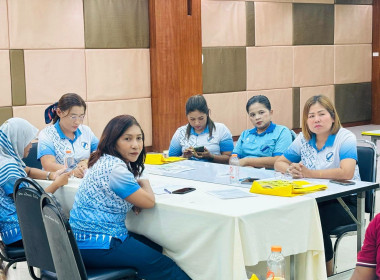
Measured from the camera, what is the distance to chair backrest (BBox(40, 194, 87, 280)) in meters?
2.73

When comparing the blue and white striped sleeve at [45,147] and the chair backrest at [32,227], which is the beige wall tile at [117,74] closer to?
the blue and white striped sleeve at [45,147]

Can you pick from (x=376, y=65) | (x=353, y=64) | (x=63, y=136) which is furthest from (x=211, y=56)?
(x=63, y=136)

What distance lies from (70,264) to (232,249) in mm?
796

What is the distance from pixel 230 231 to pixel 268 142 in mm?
2091

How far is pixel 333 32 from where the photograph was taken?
479 inches

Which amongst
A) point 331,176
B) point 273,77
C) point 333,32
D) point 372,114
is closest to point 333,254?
point 331,176

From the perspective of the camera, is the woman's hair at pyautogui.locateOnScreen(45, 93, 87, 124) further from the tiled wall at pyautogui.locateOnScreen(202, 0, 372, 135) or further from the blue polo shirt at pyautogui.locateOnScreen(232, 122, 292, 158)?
the tiled wall at pyautogui.locateOnScreen(202, 0, 372, 135)

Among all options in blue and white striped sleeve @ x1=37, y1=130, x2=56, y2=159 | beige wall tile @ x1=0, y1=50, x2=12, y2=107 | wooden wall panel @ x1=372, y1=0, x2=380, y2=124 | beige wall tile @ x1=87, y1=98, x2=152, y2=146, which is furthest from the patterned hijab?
wooden wall panel @ x1=372, y1=0, x2=380, y2=124

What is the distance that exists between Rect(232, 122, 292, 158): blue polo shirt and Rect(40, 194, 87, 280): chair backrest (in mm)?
2589

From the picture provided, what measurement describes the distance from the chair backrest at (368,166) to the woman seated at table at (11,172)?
1.90m

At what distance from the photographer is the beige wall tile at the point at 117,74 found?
8867mm

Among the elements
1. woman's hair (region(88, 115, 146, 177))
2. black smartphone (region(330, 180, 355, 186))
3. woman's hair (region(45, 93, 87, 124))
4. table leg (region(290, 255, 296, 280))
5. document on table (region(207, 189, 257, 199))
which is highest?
woman's hair (region(45, 93, 87, 124))

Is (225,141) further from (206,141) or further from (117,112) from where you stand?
(117,112)

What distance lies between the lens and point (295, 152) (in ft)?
14.9
